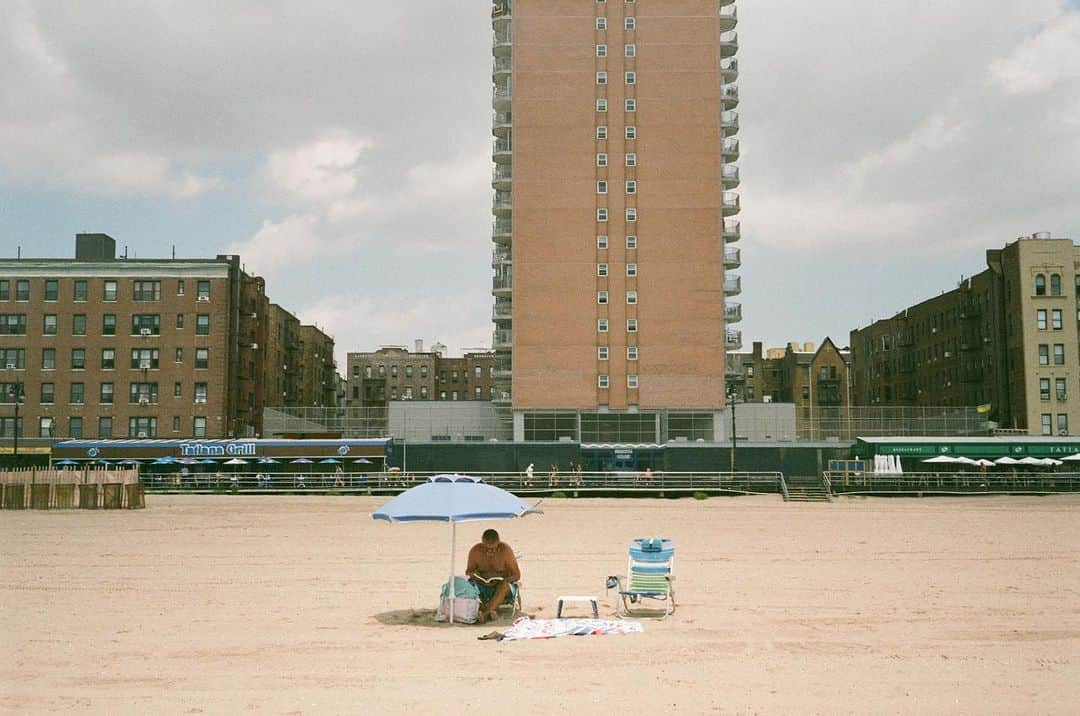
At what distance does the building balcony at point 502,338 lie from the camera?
81.5 metres

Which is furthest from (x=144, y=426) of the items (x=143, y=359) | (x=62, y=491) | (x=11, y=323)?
(x=62, y=491)

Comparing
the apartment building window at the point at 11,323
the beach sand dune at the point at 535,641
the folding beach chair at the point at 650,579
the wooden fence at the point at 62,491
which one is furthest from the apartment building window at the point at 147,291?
the folding beach chair at the point at 650,579

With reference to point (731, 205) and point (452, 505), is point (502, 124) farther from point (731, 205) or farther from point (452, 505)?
point (452, 505)

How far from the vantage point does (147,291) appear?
7900cm

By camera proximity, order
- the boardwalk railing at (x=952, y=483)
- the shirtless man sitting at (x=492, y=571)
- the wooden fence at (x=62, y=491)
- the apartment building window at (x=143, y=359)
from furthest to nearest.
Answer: the apartment building window at (x=143, y=359)
the boardwalk railing at (x=952, y=483)
the wooden fence at (x=62, y=491)
the shirtless man sitting at (x=492, y=571)

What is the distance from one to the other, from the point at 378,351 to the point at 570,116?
229 ft

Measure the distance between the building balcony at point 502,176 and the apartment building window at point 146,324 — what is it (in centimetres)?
2859

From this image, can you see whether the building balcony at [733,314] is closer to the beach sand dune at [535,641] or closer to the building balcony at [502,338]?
the building balcony at [502,338]

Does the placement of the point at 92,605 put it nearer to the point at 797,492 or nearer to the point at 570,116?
the point at 797,492

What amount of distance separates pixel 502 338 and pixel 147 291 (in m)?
28.0

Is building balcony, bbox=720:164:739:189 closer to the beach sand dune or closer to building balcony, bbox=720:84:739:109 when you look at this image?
building balcony, bbox=720:84:739:109

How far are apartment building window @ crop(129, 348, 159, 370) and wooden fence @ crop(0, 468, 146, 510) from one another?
37461mm

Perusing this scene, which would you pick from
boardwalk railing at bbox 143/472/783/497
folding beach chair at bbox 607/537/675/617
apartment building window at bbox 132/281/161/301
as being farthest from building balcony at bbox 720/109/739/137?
folding beach chair at bbox 607/537/675/617

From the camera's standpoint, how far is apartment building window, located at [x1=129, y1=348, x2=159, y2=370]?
7806 cm
